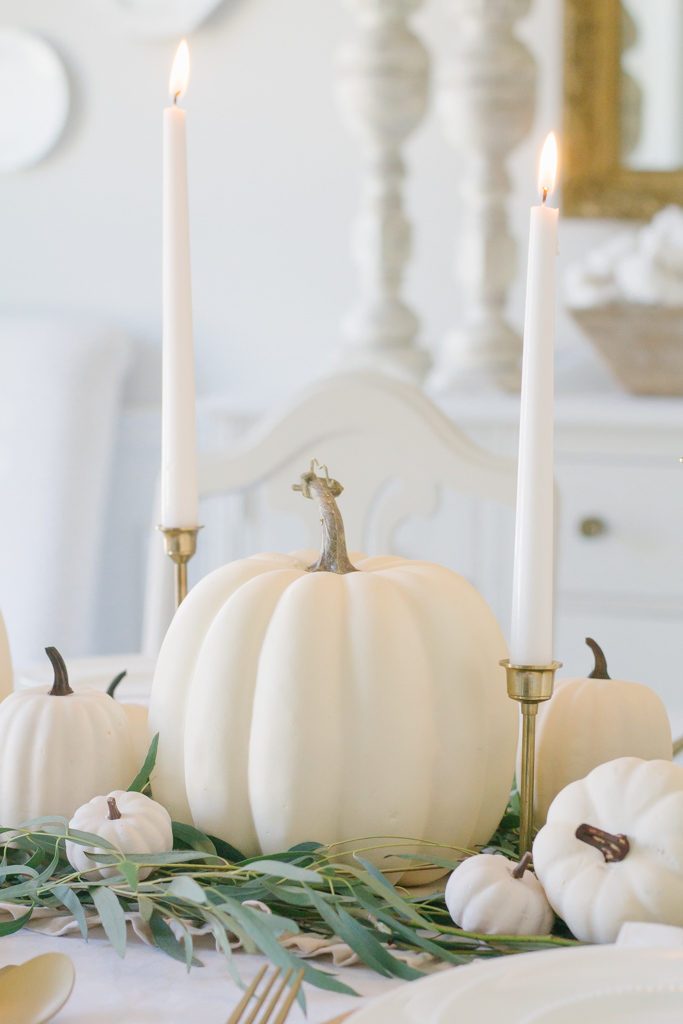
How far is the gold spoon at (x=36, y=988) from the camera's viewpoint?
0.41 metres

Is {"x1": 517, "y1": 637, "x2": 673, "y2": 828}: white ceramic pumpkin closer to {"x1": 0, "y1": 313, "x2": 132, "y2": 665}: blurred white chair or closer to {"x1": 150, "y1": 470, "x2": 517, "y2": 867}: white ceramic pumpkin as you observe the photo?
{"x1": 150, "y1": 470, "x2": 517, "y2": 867}: white ceramic pumpkin

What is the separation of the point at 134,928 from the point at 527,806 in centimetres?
17

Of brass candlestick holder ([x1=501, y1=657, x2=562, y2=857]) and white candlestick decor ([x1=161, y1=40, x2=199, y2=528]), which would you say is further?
white candlestick decor ([x1=161, y1=40, x2=199, y2=528])

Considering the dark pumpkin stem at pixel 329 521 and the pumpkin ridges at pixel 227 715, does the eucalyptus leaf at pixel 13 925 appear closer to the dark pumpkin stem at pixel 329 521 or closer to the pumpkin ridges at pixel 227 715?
the pumpkin ridges at pixel 227 715

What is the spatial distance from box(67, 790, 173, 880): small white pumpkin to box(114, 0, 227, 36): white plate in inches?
82.9

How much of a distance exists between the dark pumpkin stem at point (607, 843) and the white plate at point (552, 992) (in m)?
0.06

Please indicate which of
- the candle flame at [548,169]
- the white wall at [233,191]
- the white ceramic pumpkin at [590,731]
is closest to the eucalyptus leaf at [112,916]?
the white ceramic pumpkin at [590,731]

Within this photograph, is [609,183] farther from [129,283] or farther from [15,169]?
[15,169]

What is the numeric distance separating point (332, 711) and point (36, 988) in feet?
0.55

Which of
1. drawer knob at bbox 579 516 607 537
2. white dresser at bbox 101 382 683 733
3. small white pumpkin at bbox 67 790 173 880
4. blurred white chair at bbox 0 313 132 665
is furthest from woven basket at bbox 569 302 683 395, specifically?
small white pumpkin at bbox 67 790 173 880

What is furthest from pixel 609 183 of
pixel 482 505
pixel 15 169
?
pixel 15 169

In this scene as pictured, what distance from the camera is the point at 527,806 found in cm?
52

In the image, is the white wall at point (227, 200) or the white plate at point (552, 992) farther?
the white wall at point (227, 200)

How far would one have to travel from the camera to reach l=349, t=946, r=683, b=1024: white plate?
37 cm
